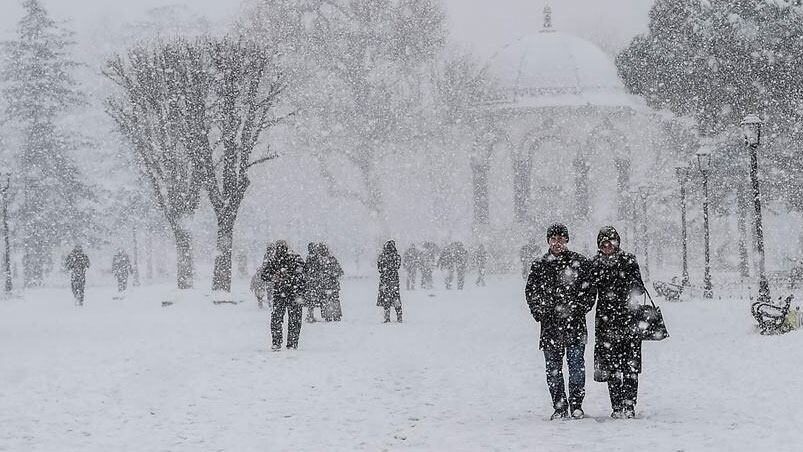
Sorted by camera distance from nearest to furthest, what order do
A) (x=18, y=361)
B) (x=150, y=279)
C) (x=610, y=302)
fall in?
(x=610, y=302), (x=18, y=361), (x=150, y=279)

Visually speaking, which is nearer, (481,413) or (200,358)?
(481,413)

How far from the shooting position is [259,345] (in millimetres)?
15484

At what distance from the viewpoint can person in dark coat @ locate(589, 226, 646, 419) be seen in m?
8.12

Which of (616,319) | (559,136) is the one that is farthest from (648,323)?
(559,136)

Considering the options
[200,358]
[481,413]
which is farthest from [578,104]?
[481,413]

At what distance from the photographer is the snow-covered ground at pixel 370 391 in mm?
7906

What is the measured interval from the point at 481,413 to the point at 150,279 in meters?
43.5

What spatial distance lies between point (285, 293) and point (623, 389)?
6.98m

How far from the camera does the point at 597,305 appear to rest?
26.9 feet

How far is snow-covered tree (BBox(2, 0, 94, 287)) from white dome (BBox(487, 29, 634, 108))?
22212 millimetres

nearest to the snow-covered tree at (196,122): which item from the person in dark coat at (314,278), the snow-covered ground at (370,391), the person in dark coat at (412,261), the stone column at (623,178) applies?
the person in dark coat at (412,261)

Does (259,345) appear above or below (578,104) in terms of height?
below

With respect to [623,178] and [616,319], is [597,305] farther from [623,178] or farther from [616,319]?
[623,178]

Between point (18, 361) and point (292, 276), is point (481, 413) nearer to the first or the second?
point (292, 276)
